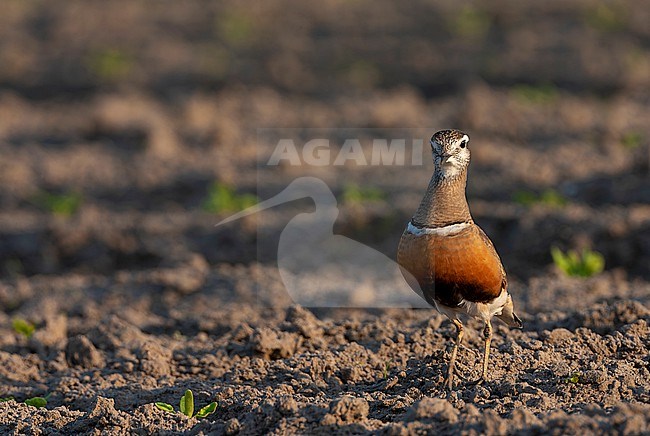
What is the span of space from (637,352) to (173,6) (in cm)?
1481

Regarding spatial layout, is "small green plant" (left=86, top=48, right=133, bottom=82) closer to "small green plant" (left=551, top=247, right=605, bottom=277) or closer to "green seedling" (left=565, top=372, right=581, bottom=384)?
"small green plant" (left=551, top=247, right=605, bottom=277)

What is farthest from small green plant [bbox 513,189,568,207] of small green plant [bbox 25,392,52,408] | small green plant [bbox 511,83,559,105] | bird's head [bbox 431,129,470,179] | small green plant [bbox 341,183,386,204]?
small green plant [bbox 25,392,52,408]

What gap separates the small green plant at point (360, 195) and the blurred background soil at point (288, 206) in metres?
0.05

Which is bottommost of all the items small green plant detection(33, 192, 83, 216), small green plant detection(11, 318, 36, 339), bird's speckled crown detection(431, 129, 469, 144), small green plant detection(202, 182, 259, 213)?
small green plant detection(11, 318, 36, 339)

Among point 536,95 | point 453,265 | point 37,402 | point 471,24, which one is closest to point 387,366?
point 453,265

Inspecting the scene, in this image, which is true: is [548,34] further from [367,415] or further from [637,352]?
[367,415]

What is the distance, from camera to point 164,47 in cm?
1616

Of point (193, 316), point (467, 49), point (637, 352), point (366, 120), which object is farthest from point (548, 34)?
point (637, 352)

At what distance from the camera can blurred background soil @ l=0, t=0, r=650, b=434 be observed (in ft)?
15.8

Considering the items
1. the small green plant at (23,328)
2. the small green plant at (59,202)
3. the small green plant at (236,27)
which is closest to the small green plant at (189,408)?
the small green plant at (23,328)

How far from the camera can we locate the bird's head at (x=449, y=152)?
15.1 ft

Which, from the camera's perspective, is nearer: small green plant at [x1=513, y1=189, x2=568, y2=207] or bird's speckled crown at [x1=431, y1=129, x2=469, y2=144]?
bird's speckled crown at [x1=431, y1=129, x2=469, y2=144]

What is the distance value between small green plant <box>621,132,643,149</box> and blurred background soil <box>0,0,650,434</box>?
0.04 meters

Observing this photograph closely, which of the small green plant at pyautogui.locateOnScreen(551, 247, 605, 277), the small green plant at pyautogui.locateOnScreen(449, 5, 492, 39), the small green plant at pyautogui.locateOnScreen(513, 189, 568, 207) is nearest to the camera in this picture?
the small green plant at pyautogui.locateOnScreen(551, 247, 605, 277)
